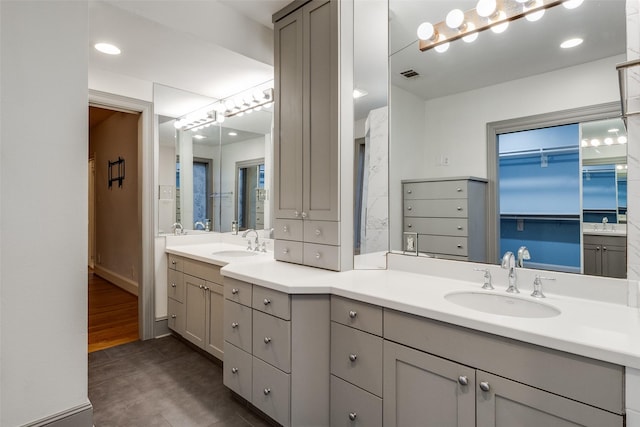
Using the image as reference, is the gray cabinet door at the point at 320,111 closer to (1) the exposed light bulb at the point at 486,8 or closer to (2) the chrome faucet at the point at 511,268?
(1) the exposed light bulb at the point at 486,8

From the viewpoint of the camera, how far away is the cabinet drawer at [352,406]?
154 cm

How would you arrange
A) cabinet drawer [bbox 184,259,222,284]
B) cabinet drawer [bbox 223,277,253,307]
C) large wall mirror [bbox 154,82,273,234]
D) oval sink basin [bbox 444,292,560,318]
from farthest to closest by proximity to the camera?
large wall mirror [bbox 154,82,273,234]
cabinet drawer [bbox 184,259,222,284]
cabinet drawer [bbox 223,277,253,307]
oval sink basin [bbox 444,292,560,318]

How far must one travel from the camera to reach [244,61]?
8.79ft

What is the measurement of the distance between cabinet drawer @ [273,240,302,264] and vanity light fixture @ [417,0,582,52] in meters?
1.46

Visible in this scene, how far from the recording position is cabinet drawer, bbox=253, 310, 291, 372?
5.78ft

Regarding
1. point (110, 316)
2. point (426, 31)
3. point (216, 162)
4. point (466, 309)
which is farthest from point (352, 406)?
point (110, 316)

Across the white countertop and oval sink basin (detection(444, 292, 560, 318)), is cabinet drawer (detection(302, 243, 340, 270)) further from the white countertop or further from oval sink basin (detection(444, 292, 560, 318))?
oval sink basin (detection(444, 292, 560, 318))

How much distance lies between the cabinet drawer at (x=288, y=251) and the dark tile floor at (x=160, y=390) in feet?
3.13

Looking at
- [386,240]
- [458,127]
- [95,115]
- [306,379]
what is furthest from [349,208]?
[95,115]

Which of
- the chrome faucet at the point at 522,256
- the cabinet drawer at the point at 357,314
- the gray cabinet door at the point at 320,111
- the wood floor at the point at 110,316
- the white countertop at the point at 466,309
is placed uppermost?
the gray cabinet door at the point at 320,111

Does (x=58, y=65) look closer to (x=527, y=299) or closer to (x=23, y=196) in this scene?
(x=23, y=196)

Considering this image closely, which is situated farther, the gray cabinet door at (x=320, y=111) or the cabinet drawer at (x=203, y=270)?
the cabinet drawer at (x=203, y=270)

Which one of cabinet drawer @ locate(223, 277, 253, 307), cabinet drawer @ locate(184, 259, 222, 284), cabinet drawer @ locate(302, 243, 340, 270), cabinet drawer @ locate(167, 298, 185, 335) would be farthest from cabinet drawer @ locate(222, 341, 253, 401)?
cabinet drawer @ locate(167, 298, 185, 335)

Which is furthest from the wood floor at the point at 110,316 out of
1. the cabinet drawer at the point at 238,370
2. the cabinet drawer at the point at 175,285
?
the cabinet drawer at the point at 238,370
